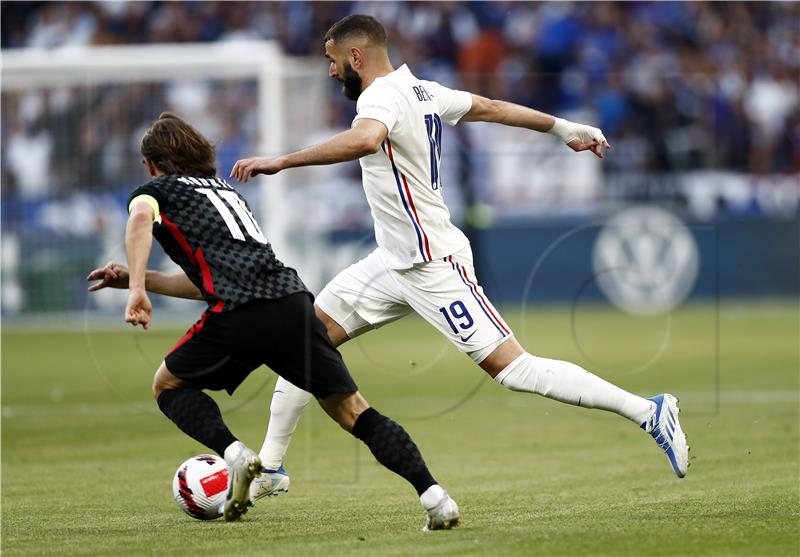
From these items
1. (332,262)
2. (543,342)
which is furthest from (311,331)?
(332,262)

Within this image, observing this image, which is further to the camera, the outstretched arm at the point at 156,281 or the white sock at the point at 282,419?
the white sock at the point at 282,419

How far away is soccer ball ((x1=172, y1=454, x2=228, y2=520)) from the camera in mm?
6867

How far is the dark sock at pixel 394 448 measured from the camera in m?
6.24

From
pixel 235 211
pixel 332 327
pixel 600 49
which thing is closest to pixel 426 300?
pixel 332 327

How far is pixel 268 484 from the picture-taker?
7254 millimetres

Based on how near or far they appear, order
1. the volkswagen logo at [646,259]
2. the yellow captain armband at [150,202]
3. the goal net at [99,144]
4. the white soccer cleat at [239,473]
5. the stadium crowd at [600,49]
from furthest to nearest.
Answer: the stadium crowd at [600,49] → the volkswagen logo at [646,259] → the goal net at [99,144] → the yellow captain armband at [150,202] → the white soccer cleat at [239,473]

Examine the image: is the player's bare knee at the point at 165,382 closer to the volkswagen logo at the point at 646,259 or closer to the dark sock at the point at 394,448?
the dark sock at the point at 394,448

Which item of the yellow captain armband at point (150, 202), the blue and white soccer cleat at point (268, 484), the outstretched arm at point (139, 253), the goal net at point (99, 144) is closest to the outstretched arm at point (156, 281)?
the yellow captain armband at point (150, 202)

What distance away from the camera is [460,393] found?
13.6 metres

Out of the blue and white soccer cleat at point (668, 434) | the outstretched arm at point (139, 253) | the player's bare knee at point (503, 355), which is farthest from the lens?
the blue and white soccer cleat at point (668, 434)

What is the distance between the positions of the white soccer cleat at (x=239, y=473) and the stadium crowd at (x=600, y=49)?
50.0ft

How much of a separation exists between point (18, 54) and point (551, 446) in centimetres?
1131

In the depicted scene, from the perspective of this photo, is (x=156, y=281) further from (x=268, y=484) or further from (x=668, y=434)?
(x=668, y=434)

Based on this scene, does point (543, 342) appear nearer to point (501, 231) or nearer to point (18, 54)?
point (501, 231)
